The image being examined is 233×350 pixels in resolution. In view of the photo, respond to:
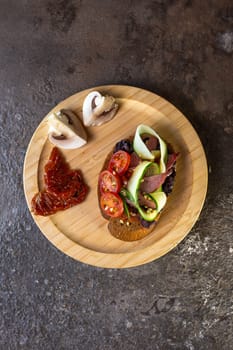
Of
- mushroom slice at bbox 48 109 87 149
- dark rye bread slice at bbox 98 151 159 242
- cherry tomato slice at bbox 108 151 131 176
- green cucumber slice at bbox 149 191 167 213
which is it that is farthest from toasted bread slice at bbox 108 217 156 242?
mushroom slice at bbox 48 109 87 149

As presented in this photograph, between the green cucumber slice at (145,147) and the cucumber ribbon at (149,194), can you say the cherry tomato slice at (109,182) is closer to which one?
the cucumber ribbon at (149,194)

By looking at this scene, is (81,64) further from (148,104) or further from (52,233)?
(52,233)

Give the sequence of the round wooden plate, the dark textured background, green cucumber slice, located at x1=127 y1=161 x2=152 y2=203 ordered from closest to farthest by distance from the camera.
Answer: green cucumber slice, located at x1=127 y1=161 x2=152 y2=203
the round wooden plate
the dark textured background

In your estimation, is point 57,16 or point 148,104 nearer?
point 148,104

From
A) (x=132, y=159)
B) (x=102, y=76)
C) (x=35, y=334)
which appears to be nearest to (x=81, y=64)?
(x=102, y=76)

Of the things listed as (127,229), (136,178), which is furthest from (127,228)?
(136,178)

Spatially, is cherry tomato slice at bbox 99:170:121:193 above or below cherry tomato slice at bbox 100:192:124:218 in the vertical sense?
above

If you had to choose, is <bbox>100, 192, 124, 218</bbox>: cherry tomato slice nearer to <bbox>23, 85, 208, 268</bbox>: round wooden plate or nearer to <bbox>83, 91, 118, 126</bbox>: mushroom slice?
<bbox>23, 85, 208, 268</bbox>: round wooden plate

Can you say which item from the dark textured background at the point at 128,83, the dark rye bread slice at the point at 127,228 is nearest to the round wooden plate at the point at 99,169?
the dark rye bread slice at the point at 127,228
